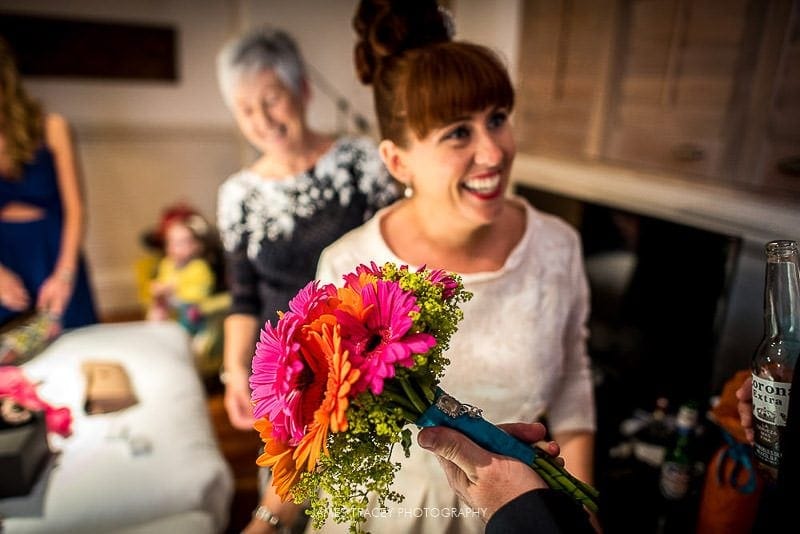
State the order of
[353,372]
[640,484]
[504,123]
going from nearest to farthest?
[353,372] < [504,123] < [640,484]

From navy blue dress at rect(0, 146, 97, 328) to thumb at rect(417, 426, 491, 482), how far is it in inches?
65.5

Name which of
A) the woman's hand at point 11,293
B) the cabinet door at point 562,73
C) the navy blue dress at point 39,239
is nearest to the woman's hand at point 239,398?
the cabinet door at point 562,73

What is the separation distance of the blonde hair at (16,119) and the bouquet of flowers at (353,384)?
1.48 meters

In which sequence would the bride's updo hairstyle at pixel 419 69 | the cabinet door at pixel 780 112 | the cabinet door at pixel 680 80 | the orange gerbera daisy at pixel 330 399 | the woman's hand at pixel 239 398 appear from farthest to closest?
the cabinet door at pixel 680 80
the cabinet door at pixel 780 112
the woman's hand at pixel 239 398
the bride's updo hairstyle at pixel 419 69
the orange gerbera daisy at pixel 330 399

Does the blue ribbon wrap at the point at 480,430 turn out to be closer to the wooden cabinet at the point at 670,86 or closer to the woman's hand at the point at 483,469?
the woman's hand at the point at 483,469

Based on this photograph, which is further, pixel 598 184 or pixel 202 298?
pixel 202 298

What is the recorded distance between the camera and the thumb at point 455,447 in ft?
1.63

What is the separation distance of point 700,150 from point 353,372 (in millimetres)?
1195

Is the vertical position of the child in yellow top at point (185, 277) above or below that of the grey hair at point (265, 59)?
below

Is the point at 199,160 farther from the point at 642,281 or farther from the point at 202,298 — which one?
the point at 642,281

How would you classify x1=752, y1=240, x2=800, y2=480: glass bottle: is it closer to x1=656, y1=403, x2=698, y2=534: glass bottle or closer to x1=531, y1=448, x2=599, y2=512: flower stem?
x1=531, y1=448, x2=599, y2=512: flower stem

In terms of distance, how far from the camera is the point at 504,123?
688 millimetres

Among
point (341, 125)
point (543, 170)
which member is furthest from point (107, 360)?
point (543, 170)

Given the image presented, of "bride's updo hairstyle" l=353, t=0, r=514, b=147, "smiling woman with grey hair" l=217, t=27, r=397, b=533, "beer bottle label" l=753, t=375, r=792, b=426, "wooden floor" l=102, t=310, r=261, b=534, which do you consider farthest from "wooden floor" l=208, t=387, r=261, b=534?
"beer bottle label" l=753, t=375, r=792, b=426
